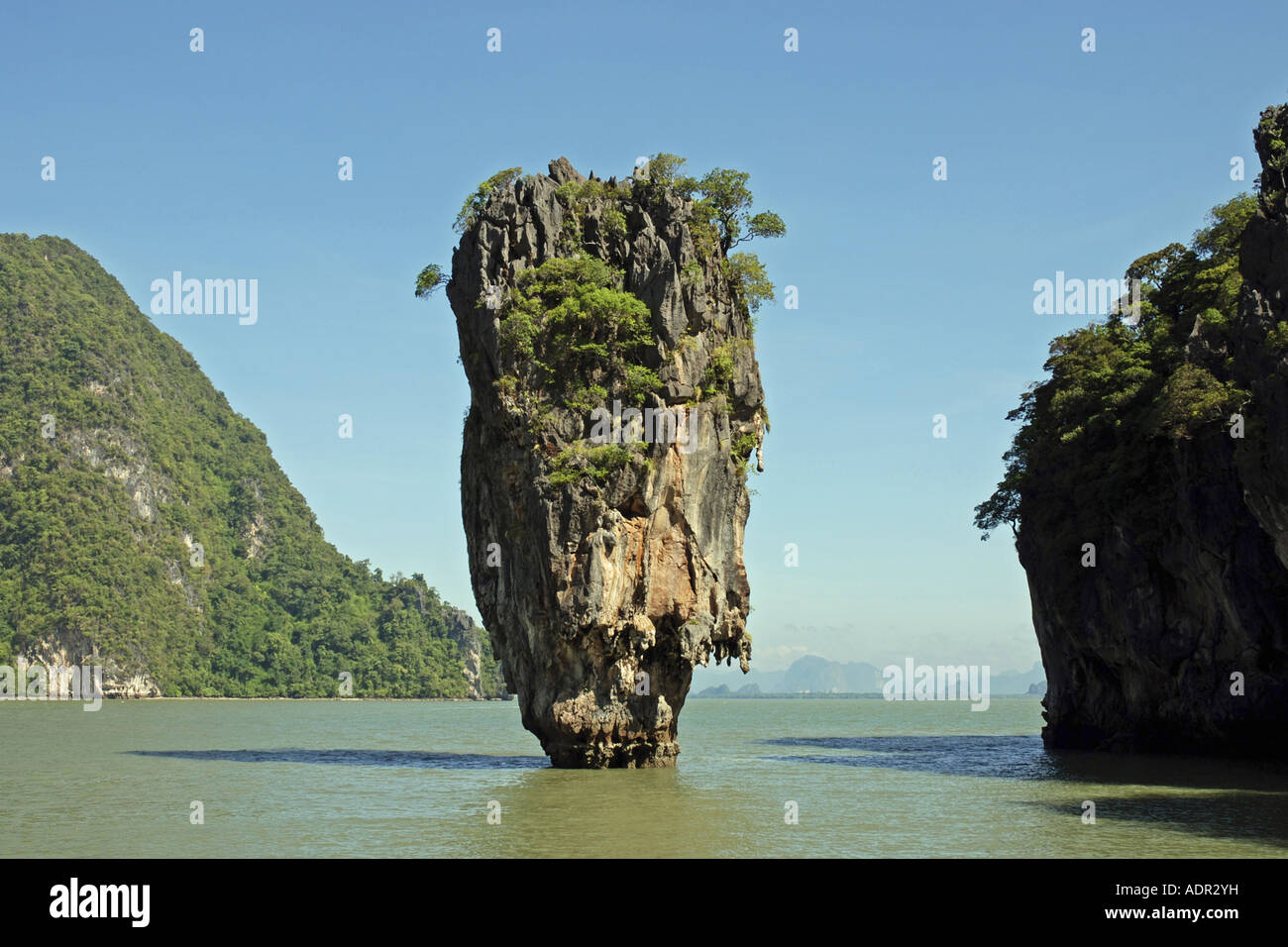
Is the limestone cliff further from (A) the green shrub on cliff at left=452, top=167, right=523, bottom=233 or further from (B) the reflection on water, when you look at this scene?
(A) the green shrub on cliff at left=452, top=167, right=523, bottom=233

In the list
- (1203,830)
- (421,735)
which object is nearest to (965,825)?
(1203,830)

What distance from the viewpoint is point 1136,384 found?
37250 millimetres

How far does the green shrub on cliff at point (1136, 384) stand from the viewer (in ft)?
113

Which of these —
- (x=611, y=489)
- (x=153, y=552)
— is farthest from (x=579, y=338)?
(x=153, y=552)

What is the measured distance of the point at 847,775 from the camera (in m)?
32.8

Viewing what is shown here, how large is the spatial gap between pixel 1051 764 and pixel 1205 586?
6.72 meters

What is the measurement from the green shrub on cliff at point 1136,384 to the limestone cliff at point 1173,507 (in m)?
0.06

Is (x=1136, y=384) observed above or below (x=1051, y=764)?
above

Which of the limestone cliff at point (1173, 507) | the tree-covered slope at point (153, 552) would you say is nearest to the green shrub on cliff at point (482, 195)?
the limestone cliff at point (1173, 507)

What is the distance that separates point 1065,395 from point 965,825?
20758 millimetres

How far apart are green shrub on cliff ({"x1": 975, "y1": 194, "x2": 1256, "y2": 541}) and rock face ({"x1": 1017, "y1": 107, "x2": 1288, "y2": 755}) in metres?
0.39

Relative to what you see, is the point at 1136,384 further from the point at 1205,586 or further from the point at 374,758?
the point at 374,758
